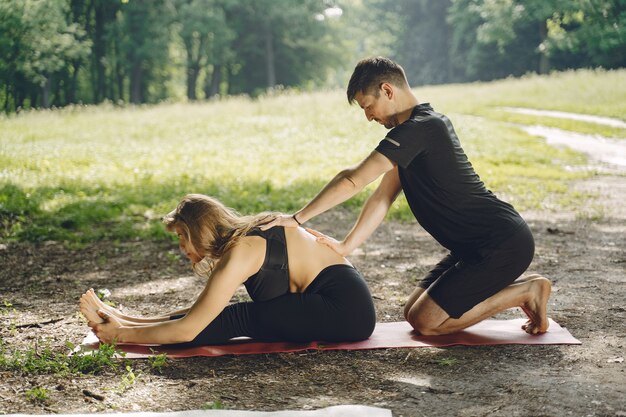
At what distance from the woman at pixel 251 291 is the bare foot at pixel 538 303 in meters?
0.98

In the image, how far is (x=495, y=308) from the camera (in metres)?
4.80

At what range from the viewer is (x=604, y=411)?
3602 millimetres

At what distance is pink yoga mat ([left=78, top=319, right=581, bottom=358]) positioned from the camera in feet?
15.2

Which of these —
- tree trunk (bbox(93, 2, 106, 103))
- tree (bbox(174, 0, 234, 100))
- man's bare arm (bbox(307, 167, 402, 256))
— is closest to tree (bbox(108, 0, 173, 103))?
tree trunk (bbox(93, 2, 106, 103))

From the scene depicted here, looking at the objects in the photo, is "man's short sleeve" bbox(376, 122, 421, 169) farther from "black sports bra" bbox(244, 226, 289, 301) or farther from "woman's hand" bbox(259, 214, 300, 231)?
"black sports bra" bbox(244, 226, 289, 301)

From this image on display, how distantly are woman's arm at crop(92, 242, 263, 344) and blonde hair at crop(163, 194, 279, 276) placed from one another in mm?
82

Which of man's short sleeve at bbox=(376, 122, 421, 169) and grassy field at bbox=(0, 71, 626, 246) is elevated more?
man's short sleeve at bbox=(376, 122, 421, 169)

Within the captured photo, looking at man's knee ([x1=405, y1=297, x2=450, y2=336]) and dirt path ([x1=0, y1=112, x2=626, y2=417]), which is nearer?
dirt path ([x1=0, y1=112, x2=626, y2=417])

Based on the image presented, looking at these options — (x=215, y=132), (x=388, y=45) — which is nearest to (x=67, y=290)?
(x=215, y=132)

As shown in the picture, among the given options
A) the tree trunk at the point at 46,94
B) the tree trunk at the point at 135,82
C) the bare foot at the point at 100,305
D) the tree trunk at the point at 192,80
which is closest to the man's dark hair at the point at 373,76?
the bare foot at the point at 100,305

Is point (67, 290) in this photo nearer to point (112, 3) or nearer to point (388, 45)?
point (112, 3)

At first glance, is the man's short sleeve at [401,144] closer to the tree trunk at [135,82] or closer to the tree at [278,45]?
the tree trunk at [135,82]

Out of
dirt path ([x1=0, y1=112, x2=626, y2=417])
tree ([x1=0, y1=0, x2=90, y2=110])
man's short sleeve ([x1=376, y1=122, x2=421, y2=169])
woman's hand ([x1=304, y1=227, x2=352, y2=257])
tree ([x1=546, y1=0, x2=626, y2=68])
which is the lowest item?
dirt path ([x1=0, y1=112, x2=626, y2=417])

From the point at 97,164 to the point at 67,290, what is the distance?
25.9 ft
